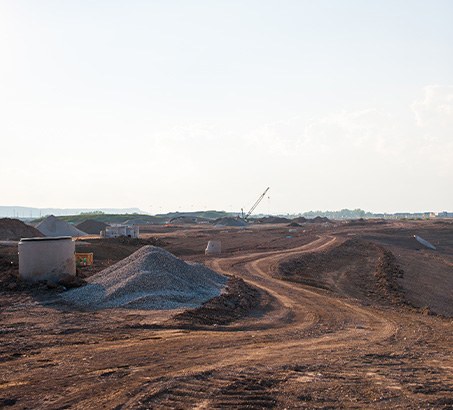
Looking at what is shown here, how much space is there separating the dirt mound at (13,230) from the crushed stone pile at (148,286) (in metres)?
39.9

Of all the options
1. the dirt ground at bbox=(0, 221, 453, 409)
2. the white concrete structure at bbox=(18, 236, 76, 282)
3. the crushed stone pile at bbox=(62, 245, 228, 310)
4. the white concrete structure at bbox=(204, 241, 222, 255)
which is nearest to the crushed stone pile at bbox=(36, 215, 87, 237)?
the white concrete structure at bbox=(204, 241, 222, 255)

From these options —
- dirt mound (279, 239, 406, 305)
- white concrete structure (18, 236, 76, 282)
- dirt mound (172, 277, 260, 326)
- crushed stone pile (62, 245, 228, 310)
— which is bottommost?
dirt mound (279, 239, 406, 305)

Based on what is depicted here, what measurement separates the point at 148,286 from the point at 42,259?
5.41 metres

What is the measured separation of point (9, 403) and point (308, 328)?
941 cm

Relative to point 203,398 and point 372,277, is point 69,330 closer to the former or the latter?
point 203,398

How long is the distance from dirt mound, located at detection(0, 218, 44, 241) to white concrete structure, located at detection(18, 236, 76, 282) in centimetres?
3794

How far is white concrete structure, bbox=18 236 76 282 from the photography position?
20453 mm

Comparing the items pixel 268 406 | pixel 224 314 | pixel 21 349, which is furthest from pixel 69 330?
pixel 268 406

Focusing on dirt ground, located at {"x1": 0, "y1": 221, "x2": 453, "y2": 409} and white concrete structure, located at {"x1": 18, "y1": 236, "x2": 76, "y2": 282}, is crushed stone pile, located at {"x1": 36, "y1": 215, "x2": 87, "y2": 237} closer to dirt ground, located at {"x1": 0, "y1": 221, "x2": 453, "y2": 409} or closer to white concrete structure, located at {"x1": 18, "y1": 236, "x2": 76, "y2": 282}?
dirt ground, located at {"x1": 0, "y1": 221, "x2": 453, "y2": 409}

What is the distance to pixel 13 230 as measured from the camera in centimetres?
5738

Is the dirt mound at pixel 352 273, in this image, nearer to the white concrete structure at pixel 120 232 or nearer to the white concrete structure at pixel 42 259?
the white concrete structure at pixel 42 259

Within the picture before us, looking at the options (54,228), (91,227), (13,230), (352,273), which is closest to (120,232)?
(13,230)

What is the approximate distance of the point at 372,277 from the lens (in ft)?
104

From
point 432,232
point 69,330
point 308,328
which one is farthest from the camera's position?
point 432,232
